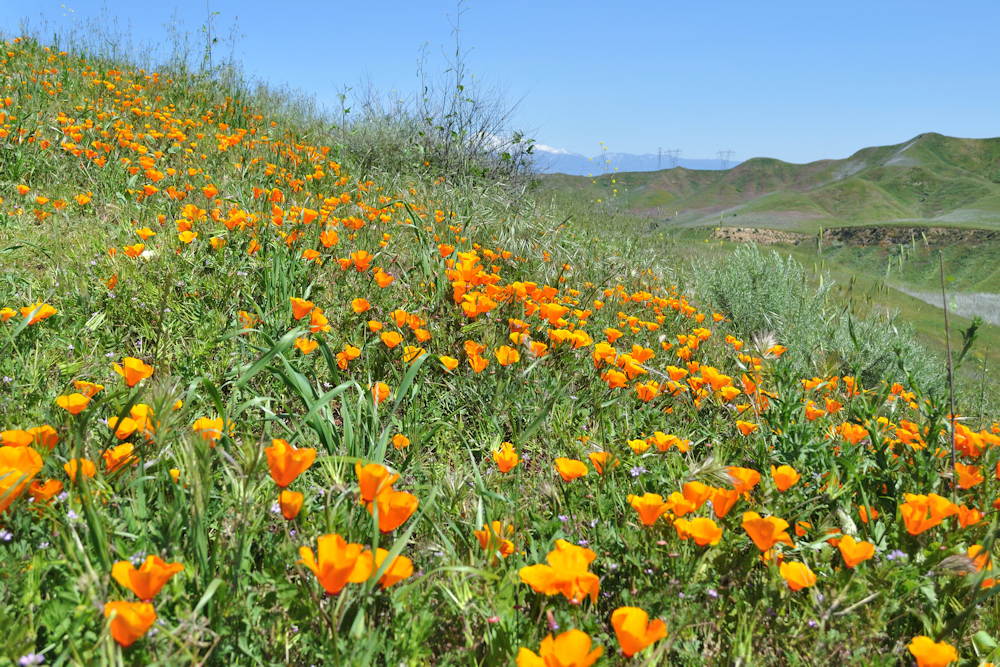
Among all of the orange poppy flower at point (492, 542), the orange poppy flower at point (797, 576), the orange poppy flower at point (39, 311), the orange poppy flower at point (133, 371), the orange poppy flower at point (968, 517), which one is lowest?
the orange poppy flower at point (968, 517)

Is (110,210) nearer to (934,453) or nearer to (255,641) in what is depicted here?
(255,641)

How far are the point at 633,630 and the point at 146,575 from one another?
32.1 inches

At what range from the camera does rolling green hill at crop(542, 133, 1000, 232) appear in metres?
64.4

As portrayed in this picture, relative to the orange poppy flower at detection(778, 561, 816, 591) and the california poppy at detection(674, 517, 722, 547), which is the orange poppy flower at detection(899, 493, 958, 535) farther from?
the california poppy at detection(674, 517, 722, 547)

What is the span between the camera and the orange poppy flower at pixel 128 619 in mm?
852

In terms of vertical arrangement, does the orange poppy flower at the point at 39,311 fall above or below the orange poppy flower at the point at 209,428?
above

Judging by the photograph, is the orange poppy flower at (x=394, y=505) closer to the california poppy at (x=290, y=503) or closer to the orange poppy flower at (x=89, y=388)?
the california poppy at (x=290, y=503)

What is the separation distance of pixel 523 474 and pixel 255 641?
102 centimetres

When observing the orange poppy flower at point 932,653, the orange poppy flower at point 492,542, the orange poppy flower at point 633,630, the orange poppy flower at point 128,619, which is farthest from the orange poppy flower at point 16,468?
the orange poppy flower at point 932,653

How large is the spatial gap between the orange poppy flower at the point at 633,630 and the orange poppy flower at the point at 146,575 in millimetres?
751

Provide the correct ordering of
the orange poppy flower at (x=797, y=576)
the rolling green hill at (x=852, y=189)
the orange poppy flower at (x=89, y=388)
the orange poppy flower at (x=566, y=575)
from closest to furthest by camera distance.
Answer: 1. the orange poppy flower at (x=566, y=575)
2. the orange poppy flower at (x=797, y=576)
3. the orange poppy flower at (x=89, y=388)
4. the rolling green hill at (x=852, y=189)

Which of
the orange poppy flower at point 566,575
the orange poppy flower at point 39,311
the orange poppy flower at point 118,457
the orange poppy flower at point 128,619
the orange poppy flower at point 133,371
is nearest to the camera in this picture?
the orange poppy flower at point 128,619

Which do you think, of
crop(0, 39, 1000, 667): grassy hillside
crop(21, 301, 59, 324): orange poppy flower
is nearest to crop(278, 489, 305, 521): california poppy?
crop(0, 39, 1000, 667): grassy hillside

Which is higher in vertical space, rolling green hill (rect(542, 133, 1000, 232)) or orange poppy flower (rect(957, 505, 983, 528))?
rolling green hill (rect(542, 133, 1000, 232))
